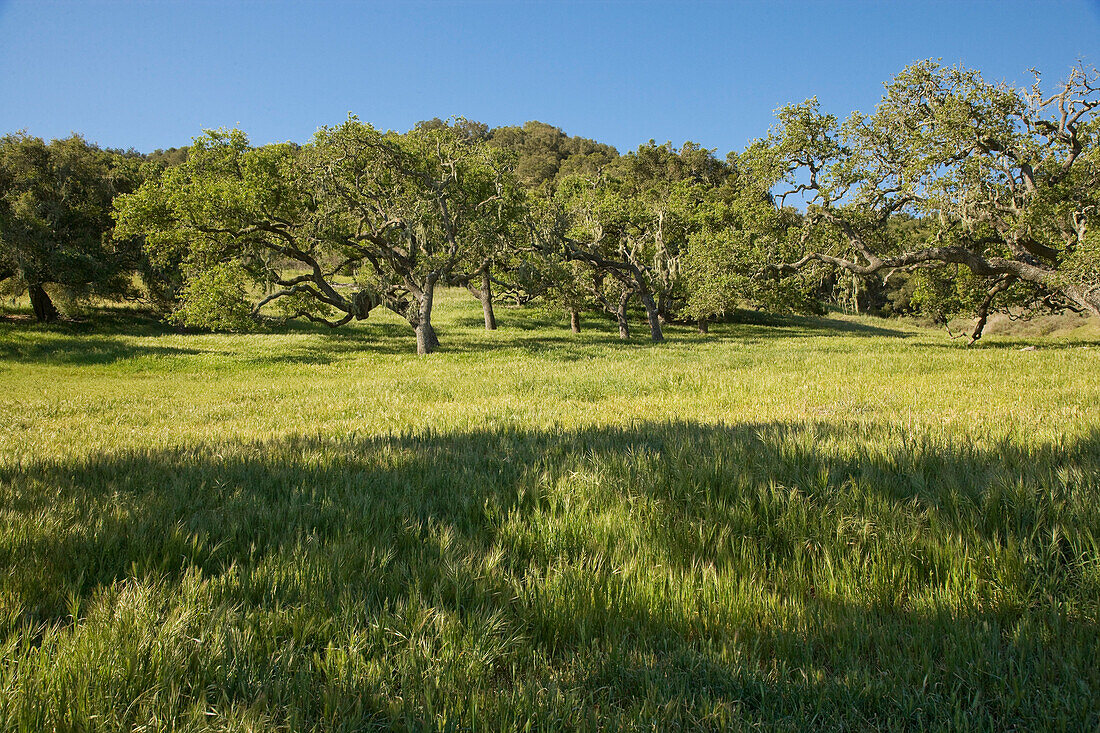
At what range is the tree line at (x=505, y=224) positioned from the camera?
2017cm

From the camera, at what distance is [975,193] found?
2012 centimetres

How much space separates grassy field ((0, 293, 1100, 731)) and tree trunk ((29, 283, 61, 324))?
114 feet

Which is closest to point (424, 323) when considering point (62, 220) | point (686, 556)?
point (686, 556)

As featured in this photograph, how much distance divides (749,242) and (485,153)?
1470cm

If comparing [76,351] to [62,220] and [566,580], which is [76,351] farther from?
→ [566,580]

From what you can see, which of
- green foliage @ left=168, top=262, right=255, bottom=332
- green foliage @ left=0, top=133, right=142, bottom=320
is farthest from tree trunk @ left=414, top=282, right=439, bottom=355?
green foliage @ left=0, top=133, right=142, bottom=320

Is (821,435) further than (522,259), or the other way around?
(522,259)

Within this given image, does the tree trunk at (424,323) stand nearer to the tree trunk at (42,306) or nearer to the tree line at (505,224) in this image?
the tree line at (505,224)

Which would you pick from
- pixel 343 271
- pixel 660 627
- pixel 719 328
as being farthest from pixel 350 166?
pixel 719 328

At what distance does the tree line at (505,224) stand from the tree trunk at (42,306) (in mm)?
142

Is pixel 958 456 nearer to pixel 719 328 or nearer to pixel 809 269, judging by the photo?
pixel 809 269

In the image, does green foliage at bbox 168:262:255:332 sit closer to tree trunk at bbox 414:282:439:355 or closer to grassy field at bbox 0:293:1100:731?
tree trunk at bbox 414:282:439:355

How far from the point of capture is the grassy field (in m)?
1.89

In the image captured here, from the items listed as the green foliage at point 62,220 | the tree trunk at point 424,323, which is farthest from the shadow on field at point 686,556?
the green foliage at point 62,220
